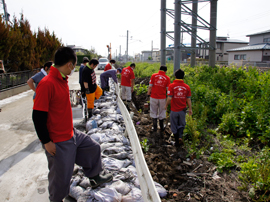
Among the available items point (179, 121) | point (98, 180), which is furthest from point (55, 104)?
point (179, 121)

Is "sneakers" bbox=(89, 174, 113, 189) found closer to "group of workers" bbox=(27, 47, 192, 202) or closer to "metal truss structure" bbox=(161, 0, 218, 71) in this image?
"group of workers" bbox=(27, 47, 192, 202)

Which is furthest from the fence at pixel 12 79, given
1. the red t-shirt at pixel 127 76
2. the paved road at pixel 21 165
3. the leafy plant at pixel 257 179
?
the leafy plant at pixel 257 179

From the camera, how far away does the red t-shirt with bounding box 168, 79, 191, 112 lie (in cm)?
514

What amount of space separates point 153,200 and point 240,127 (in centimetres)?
393

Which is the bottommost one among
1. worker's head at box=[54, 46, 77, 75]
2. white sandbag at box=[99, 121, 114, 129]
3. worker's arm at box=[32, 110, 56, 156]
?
white sandbag at box=[99, 121, 114, 129]

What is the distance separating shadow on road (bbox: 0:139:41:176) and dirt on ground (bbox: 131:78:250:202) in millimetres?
2646

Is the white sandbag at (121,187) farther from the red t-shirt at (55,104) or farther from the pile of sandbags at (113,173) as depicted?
the red t-shirt at (55,104)

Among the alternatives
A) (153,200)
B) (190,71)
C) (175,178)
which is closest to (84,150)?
(153,200)

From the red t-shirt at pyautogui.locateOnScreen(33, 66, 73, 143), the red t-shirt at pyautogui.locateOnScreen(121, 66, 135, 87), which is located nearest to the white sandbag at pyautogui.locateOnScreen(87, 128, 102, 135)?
the red t-shirt at pyautogui.locateOnScreen(33, 66, 73, 143)

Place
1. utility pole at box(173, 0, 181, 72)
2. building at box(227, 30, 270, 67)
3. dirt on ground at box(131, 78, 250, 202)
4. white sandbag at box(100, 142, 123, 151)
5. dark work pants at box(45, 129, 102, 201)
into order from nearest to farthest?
dark work pants at box(45, 129, 102, 201) → dirt on ground at box(131, 78, 250, 202) → white sandbag at box(100, 142, 123, 151) → utility pole at box(173, 0, 181, 72) → building at box(227, 30, 270, 67)

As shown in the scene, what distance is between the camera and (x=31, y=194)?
3328mm

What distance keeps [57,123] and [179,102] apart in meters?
3.30

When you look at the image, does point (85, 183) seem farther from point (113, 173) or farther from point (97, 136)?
point (97, 136)

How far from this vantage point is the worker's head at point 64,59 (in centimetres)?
262
